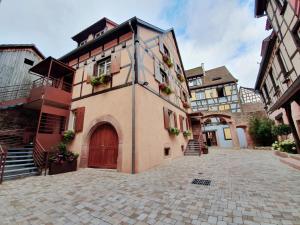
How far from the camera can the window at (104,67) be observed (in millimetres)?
7845

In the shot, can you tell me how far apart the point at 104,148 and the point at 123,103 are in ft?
7.45

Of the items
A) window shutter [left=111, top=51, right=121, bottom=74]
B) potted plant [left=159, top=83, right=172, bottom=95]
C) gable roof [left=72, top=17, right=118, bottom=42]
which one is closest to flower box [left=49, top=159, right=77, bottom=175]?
window shutter [left=111, top=51, right=121, bottom=74]

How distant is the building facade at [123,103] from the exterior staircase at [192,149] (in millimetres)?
1378

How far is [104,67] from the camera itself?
26.3 feet

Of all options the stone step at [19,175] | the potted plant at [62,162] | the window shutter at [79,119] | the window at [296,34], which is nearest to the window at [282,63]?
the window at [296,34]

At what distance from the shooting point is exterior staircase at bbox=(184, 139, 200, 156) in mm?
10164

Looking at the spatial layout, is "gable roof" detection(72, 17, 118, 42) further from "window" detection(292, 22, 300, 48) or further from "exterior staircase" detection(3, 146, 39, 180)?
"window" detection(292, 22, 300, 48)

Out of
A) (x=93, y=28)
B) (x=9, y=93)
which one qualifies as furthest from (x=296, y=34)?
(x=9, y=93)

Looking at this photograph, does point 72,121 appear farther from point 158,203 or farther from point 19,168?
point 158,203

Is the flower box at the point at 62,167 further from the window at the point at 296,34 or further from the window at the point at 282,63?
the window at the point at 282,63

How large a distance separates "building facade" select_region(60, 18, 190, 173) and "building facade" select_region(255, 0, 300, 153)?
207 inches

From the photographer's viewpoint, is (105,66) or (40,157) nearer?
(40,157)

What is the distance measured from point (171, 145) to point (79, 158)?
493 cm

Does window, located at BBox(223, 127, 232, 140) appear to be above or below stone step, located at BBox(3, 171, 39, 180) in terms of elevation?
above
